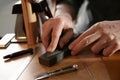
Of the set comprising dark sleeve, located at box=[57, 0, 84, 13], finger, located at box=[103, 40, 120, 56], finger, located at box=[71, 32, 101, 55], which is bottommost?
finger, located at box=[103, 40, 120, 56]

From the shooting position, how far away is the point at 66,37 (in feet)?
2.47

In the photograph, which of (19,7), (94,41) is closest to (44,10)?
(19,7)

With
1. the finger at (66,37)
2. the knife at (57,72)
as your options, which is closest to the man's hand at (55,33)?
the finger at (66,37)

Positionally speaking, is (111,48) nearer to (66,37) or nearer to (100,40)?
(100,40)

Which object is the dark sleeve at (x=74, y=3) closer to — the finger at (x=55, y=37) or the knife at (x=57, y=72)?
the finger at (x=55, y=37)

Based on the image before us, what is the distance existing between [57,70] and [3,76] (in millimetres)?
155

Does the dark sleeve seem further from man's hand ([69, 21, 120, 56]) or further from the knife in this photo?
the knife

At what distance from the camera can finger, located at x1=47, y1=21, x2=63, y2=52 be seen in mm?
708

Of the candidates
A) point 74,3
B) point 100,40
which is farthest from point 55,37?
point 74,3

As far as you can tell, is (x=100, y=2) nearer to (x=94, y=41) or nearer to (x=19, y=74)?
(x=94, y=41)

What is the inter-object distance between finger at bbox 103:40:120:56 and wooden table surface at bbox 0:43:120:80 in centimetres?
1

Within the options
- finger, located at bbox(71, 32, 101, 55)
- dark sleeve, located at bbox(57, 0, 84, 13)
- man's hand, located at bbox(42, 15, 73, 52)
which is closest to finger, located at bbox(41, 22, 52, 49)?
man's hand, located at bbox(42, 15, 73, 52)

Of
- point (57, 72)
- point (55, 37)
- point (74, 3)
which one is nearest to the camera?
point (57, 72)

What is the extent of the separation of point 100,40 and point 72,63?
0.39 feet
